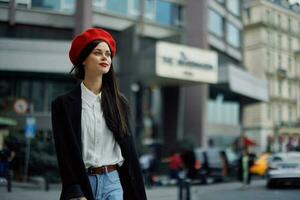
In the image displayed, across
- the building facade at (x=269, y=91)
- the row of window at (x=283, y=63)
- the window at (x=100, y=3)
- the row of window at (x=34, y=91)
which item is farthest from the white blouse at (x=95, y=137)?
the building facade at (x=269, y=91)

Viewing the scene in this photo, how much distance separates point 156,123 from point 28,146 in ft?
46.7

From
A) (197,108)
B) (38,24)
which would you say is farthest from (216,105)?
(38,24)

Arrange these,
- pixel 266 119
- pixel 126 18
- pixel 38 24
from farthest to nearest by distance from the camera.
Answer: pixel 266 119, pixel 126 18, pixel 38 24

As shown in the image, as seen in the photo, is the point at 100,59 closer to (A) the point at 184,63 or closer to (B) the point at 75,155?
(B) the point at 75,155

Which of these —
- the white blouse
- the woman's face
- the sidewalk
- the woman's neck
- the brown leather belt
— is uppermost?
the woman's face

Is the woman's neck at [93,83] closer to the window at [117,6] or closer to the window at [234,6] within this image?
the window at [117,6]

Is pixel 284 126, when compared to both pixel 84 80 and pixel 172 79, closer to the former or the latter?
pixel 172 79

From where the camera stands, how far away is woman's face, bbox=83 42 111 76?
2691mm

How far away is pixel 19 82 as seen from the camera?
87.8 feet

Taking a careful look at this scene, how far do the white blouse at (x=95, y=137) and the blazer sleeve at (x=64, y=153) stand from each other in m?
0.11

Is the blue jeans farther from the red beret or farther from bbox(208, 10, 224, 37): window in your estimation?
bbox(208, 10, 224, 37): window

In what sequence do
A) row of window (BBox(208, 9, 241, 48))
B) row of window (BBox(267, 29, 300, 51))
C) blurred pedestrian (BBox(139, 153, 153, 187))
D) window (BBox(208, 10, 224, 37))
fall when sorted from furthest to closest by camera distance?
row of window (BBox(208, 9, 241, 48)) < window (BBox(208, 10, 224, 37)) < blurred pedestrian (BBox(139, 153, 153, 187)) < row of window (BBox(267, 29, 300, 51))

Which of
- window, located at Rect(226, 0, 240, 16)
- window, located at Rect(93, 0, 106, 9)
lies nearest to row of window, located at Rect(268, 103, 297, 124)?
window, located at Rect(226, 0, 240, 16)

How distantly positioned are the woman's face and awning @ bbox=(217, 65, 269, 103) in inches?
1127
